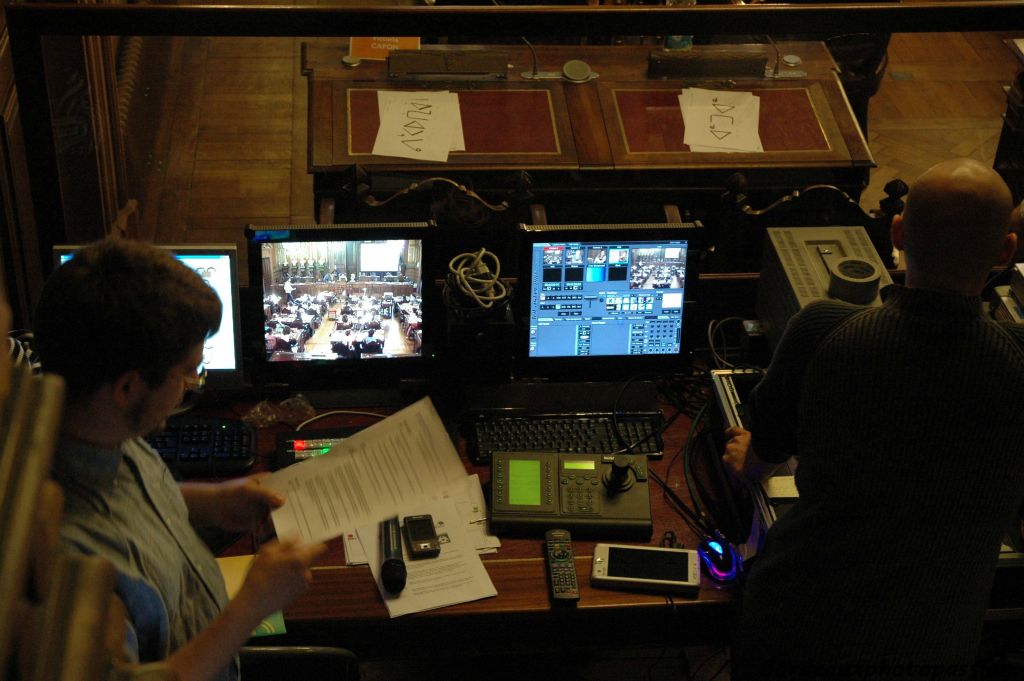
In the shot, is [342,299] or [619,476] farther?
[342,299]

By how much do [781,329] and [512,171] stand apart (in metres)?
1.22

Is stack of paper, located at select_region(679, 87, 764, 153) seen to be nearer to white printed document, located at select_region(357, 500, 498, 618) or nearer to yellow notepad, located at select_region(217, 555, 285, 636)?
white printed document, located at select_region(357, 500, 498, 618)

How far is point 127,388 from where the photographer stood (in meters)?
1.41

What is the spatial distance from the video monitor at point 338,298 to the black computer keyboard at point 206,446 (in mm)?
166

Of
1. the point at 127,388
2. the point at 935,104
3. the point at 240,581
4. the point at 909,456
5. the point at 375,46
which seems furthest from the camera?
the point at 935,104

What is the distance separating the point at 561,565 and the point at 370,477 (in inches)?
17.5

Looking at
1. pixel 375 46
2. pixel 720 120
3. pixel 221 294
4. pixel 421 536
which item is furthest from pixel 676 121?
pixel 421 536

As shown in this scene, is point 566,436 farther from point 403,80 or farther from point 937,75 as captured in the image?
point 937,75

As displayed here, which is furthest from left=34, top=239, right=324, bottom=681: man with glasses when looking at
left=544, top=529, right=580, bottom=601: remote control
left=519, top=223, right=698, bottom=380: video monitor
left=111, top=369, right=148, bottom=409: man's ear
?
left=519, top=223, right=698, bottom=380: video monitor

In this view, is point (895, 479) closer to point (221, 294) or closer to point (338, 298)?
point (338, 298)

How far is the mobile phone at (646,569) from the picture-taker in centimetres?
204

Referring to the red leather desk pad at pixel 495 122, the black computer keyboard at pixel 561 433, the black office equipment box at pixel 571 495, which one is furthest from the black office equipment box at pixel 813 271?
the red leather desk pad at pixel 495 122

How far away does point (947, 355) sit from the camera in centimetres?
161

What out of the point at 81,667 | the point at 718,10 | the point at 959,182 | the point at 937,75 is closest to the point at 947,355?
the point at 959,182
